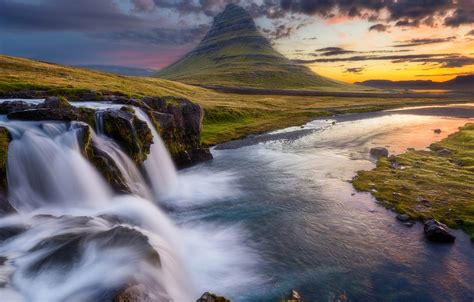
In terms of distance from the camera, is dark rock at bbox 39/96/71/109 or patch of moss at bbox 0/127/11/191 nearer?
patch of moss at bbox 0/127/11/191

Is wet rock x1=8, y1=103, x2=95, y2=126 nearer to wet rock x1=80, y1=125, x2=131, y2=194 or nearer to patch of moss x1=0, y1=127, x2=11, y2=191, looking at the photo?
wet rock x1=80, y1=125, x2=131, y2=194

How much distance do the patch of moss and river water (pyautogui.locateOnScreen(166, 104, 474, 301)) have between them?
11217 mm

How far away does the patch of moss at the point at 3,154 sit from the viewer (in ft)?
66.6

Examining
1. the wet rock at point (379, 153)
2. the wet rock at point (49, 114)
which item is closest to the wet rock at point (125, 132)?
the wet rock at point (49, 114)

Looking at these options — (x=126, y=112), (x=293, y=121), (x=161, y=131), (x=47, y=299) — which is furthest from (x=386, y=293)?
(x=293, y=121)

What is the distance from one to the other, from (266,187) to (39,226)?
67.8 ft

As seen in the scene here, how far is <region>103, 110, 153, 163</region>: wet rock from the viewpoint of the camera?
97.9 feet

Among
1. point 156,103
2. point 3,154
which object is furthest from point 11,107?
point 156,103

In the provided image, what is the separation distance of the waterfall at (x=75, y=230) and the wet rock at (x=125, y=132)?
815 millimetres

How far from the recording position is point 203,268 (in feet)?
62.0

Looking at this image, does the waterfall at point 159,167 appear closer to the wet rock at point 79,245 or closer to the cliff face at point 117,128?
the cliff face at point 117,128

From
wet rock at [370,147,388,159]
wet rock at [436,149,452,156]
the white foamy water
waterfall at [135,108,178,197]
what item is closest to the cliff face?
the white foamy water

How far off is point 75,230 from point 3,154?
811 centimetres

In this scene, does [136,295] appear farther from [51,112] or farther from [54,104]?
[54,104]
